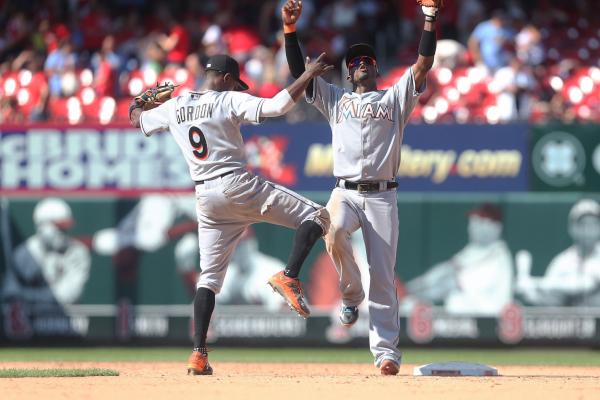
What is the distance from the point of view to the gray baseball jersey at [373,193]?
851 centimetres

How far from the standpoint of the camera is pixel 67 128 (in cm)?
1431

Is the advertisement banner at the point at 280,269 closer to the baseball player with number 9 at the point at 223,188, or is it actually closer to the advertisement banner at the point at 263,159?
the advertisement banner at the point at 263,159

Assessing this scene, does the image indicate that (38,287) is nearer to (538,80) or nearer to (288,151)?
(288,151)

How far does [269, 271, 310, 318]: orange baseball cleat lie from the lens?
783cm

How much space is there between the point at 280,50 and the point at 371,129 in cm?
739

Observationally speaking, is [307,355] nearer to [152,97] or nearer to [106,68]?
[106,68]

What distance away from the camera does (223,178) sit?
8.24m

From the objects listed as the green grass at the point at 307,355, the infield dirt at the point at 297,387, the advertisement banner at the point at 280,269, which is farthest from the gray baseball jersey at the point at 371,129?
the advertisement banner at the point at 280,269

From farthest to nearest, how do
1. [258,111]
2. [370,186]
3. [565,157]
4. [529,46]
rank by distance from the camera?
[529,46] < [565,157] < [370,186] < [258,111]

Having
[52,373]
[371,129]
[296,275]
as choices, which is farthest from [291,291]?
[52,373]

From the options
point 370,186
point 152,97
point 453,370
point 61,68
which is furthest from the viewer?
point 61,68

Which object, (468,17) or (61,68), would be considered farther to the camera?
(468,17)

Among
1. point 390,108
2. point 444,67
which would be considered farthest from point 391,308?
point 444,67

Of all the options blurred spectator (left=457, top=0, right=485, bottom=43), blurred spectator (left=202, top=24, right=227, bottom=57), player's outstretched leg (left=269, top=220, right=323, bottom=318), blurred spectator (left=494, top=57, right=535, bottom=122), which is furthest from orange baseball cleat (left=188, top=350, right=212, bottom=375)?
blurred spectator (left=457, top=0, right=485, bottom=43)
